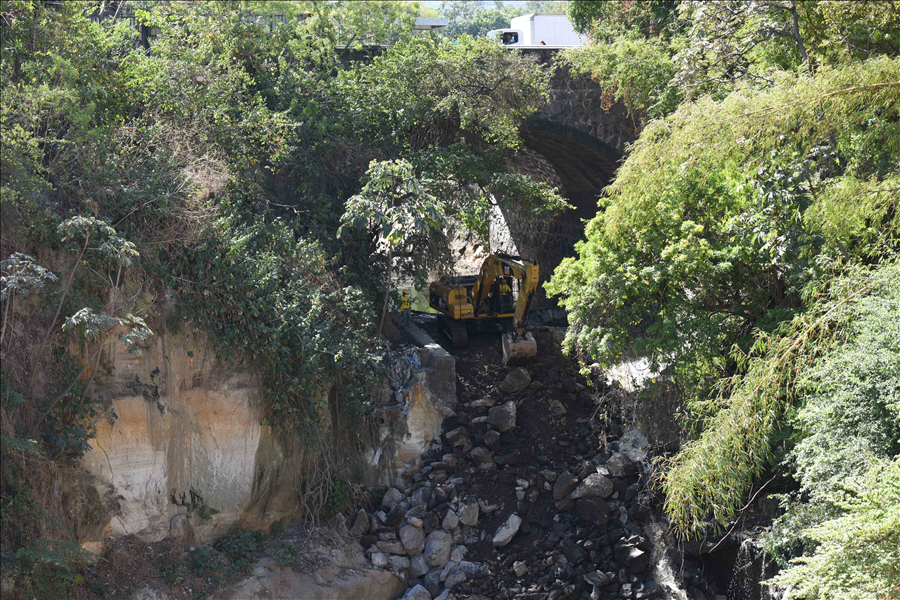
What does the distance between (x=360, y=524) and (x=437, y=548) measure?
3.88ft

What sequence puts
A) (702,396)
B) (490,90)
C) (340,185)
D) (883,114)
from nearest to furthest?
(883,114) < (702,396) < (340,185) < (490,90)

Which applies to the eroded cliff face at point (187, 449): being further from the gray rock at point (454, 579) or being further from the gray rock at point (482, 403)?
the gray rock at point (482, 403)

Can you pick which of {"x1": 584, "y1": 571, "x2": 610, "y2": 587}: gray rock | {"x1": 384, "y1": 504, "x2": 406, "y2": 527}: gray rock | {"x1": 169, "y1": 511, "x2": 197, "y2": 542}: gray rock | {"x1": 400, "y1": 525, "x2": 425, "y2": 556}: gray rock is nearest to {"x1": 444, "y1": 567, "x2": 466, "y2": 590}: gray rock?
{"x1": 400, "y1": 525, "x2": 425, "y2": 556}: gray rock

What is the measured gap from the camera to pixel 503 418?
12570mm

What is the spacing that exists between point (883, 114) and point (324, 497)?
28.3ft

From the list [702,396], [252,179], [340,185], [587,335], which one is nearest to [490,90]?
[340,185]

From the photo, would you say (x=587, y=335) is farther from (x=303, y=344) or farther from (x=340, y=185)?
(x=340, y=185)

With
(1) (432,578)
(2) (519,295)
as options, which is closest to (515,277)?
(2) (519,295)

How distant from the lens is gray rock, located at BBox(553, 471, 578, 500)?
11602mm

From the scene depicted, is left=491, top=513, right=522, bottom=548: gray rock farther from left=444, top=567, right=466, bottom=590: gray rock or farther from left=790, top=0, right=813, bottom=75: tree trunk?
left=790, top=0, right=813, bottom=75: tree trunk

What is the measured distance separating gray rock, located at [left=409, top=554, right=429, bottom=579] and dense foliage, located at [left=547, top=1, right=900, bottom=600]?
12.3ft

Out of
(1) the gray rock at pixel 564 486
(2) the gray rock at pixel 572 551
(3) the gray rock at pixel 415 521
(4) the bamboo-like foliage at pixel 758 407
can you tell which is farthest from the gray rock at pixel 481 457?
(4) the bamboo-like foliage at pixel 758 407

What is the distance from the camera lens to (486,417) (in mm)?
12719

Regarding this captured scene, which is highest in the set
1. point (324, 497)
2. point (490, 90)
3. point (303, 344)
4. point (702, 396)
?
point (490, 90)
